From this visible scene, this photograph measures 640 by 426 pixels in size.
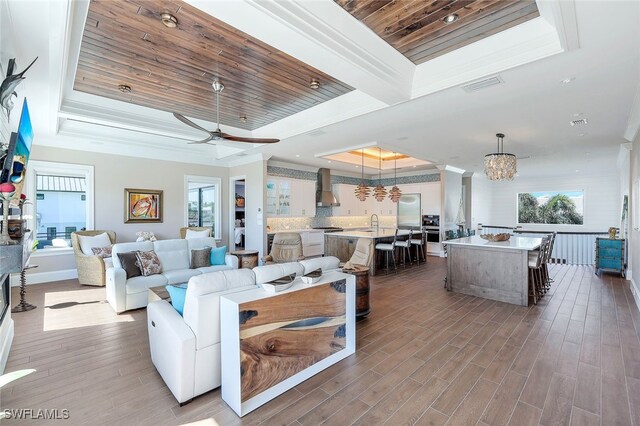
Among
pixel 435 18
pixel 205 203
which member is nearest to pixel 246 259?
pixel 205 203

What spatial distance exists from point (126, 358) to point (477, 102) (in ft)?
15.9

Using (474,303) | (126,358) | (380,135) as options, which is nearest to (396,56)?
(380,135)

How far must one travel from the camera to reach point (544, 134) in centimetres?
534

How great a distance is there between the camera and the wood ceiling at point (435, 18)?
2.45 metres

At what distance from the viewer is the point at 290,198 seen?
27.9 ft

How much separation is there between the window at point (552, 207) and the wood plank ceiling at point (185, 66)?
10844 millimetres

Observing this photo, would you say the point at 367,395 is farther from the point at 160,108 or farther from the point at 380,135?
the point at 160,108

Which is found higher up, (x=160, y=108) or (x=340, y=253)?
(x=160, y=108)

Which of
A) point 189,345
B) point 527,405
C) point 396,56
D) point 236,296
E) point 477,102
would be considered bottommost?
point 527,405

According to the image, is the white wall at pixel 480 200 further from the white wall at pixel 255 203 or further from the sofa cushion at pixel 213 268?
the sofa cushion at pixel 213 268

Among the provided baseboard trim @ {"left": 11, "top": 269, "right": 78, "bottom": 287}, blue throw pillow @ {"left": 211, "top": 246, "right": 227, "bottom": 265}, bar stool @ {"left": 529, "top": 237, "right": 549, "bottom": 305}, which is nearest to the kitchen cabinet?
blue throw pillow @ {"left": 211, "top": 246, "right": 227, "bottom": 265}

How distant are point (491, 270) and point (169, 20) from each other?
536 cm

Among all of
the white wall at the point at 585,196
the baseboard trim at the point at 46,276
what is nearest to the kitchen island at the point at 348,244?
the baseboard trim at the point at 46,276

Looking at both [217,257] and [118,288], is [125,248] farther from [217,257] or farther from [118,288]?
[217,257]
